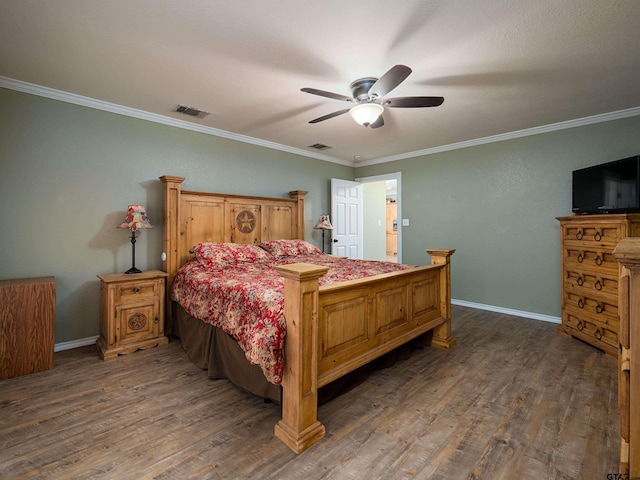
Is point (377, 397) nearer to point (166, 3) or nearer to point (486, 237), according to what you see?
point (166, 3)

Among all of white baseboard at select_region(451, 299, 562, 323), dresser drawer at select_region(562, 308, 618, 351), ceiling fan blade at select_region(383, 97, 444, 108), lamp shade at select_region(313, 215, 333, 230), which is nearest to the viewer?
ceiling fan blade at select_region(383, 97, 444, 108)

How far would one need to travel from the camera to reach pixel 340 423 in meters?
1.86

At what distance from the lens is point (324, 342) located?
1907mm

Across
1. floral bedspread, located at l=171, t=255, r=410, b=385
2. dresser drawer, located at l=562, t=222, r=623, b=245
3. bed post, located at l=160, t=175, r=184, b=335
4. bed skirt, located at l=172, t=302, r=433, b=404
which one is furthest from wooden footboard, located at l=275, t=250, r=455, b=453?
bed post, located at l=160, t=175, r=184, b=335

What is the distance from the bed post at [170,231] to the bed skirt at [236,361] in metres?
0.38

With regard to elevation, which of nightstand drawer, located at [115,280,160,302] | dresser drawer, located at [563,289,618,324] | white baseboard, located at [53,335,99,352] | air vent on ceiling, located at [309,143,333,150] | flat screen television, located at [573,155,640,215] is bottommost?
white baseboard, located at [53,335,99,352]

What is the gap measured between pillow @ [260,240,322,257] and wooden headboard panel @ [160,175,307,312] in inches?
10.5

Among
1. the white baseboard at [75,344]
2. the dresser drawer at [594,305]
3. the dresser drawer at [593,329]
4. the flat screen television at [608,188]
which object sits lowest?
the white baseboard at [75,344]

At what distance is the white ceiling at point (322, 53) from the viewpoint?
182 centimetres

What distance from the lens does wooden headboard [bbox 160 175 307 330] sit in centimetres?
339

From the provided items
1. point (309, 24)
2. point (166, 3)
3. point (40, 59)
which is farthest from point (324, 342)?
point (40, 59)

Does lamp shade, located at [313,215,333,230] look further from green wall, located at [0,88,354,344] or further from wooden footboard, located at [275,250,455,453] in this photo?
wooden footboard, located at [275,250,455,453]

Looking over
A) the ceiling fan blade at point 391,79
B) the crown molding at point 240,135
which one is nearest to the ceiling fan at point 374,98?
the ceiling fan blade at point 391,79

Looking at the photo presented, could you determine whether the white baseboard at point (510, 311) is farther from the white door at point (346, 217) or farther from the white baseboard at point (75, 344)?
the white baseboard at point (75, 344)
